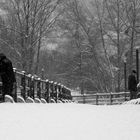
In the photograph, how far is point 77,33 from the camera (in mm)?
51031

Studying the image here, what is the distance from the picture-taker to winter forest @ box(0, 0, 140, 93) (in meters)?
32.4

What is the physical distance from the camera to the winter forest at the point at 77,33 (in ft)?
106

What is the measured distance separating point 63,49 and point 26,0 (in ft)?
99.7
